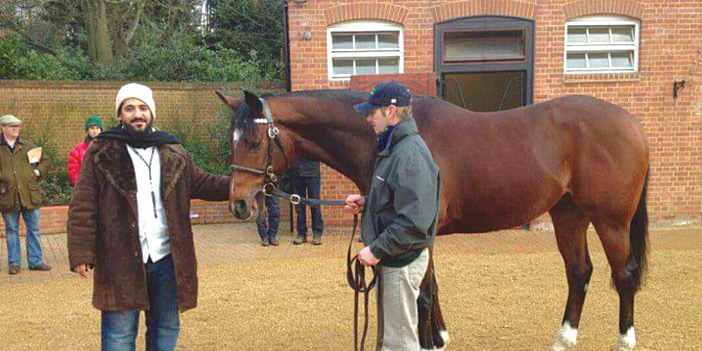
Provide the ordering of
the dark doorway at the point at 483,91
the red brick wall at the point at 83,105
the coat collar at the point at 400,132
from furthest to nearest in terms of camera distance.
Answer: the red brick wall at the point at 83,105
the dark doorway at the point at 483,91
the coat collar at the point at 400,132

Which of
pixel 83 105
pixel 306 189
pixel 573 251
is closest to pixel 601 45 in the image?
pixel 306 189

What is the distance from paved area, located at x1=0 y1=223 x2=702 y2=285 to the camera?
23.2ft

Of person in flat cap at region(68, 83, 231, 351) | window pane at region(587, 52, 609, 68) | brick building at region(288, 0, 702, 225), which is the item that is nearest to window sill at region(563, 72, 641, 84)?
brick building at region(288, 0, 702, 225)

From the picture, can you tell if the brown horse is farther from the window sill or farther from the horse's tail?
the window sill

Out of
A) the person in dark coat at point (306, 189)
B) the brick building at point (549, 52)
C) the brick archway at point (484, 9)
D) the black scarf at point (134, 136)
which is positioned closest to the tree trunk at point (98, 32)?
the brick building at point (549, 52)

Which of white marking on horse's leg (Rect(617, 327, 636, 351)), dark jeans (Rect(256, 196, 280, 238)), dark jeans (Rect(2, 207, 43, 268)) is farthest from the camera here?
dark jeans (Rect(256, 196, 280, 238))

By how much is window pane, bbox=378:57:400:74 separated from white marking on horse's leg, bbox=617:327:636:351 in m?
5.66

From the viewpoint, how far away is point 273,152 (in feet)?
11.3

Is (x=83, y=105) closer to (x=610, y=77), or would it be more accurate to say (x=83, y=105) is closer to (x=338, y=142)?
(x=338, y=142)

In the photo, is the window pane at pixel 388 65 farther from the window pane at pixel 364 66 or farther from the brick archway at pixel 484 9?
the brick archway at pixel 484 9

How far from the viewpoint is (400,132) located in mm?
2594

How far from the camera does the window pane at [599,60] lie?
28.1ft

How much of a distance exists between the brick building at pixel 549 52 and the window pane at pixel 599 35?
0.02m

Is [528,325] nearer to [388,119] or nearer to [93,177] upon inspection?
[388,119]
